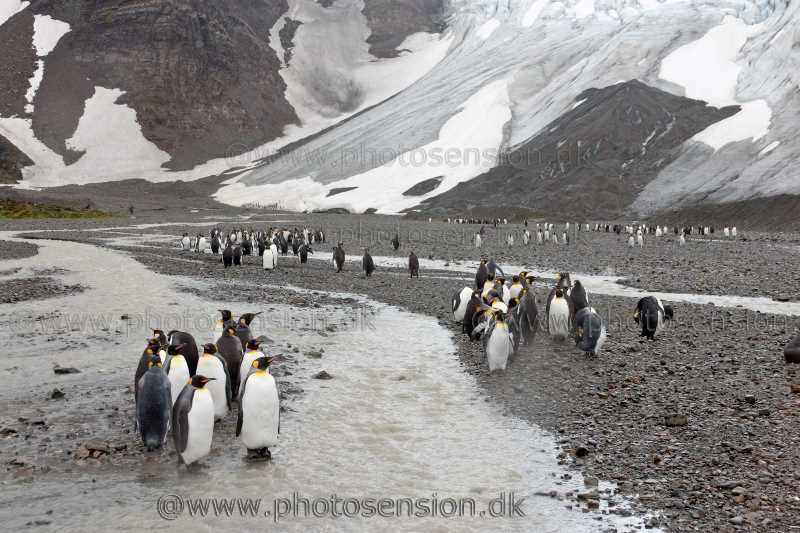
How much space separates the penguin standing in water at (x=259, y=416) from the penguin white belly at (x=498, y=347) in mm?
4222

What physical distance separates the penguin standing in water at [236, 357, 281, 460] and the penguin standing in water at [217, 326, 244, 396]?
60.7 inches

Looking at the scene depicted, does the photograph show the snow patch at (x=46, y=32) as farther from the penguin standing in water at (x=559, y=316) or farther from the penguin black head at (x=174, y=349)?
the penguin black head at (x=174, y=349)

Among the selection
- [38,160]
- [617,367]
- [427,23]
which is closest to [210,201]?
[38,160]

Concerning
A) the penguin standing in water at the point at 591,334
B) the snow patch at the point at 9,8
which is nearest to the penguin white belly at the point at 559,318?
the penguin standing in water at the point at 591,334

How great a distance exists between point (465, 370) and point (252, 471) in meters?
4.60

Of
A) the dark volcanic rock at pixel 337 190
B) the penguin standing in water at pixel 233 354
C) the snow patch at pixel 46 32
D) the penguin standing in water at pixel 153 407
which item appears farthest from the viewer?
the snow patch at pixel 46 32

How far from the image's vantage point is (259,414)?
6602 mm

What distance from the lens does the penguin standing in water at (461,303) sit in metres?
13.4

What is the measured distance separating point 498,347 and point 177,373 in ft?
15.9

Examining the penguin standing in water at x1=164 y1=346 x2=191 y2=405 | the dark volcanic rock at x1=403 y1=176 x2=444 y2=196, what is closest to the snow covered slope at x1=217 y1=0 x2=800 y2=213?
the dark volcanic rock at x1=403 y1=176 x2=444 y2=196

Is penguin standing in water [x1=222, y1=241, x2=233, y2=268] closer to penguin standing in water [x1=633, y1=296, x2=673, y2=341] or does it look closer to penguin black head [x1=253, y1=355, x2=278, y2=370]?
penguin standing in water [x1=633, y1=296, x2=673, y2=341]

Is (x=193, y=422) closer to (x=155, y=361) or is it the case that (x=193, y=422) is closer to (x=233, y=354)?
(x=155, y=361)

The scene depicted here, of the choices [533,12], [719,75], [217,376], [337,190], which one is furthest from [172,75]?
[217,376]

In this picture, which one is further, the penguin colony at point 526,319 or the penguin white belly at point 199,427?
the penguin colony at point 526,319
